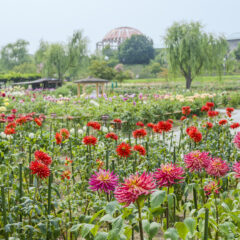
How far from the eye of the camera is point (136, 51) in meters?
60.9

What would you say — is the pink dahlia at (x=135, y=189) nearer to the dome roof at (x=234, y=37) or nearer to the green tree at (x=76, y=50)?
the green tree at (x=76, y=50)

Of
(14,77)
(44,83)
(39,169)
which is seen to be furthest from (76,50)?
(39,169)

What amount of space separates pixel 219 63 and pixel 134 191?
63.6 ft

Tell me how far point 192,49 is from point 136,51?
4387 cm

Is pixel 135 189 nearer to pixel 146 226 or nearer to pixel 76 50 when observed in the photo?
pixel 146 226

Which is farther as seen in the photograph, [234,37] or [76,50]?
[234,37]

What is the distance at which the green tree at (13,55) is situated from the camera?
56.1 meters

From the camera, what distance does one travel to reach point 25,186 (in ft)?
9.35

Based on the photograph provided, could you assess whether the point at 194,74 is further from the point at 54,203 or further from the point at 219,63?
the point at 54,203

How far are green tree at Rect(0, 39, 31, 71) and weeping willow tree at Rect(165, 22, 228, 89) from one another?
43.6m

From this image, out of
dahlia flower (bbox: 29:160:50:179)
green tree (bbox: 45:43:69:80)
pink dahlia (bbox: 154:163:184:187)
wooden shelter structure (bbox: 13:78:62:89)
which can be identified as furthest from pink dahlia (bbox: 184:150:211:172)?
green tree (bbox: 45:43:69:80)

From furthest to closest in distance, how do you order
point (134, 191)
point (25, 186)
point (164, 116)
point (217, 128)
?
point (164, 116), point (217, 128), point (25, 186), point (134, 191)

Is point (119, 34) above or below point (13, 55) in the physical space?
above

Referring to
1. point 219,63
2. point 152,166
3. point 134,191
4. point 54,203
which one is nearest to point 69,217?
point 54,203
